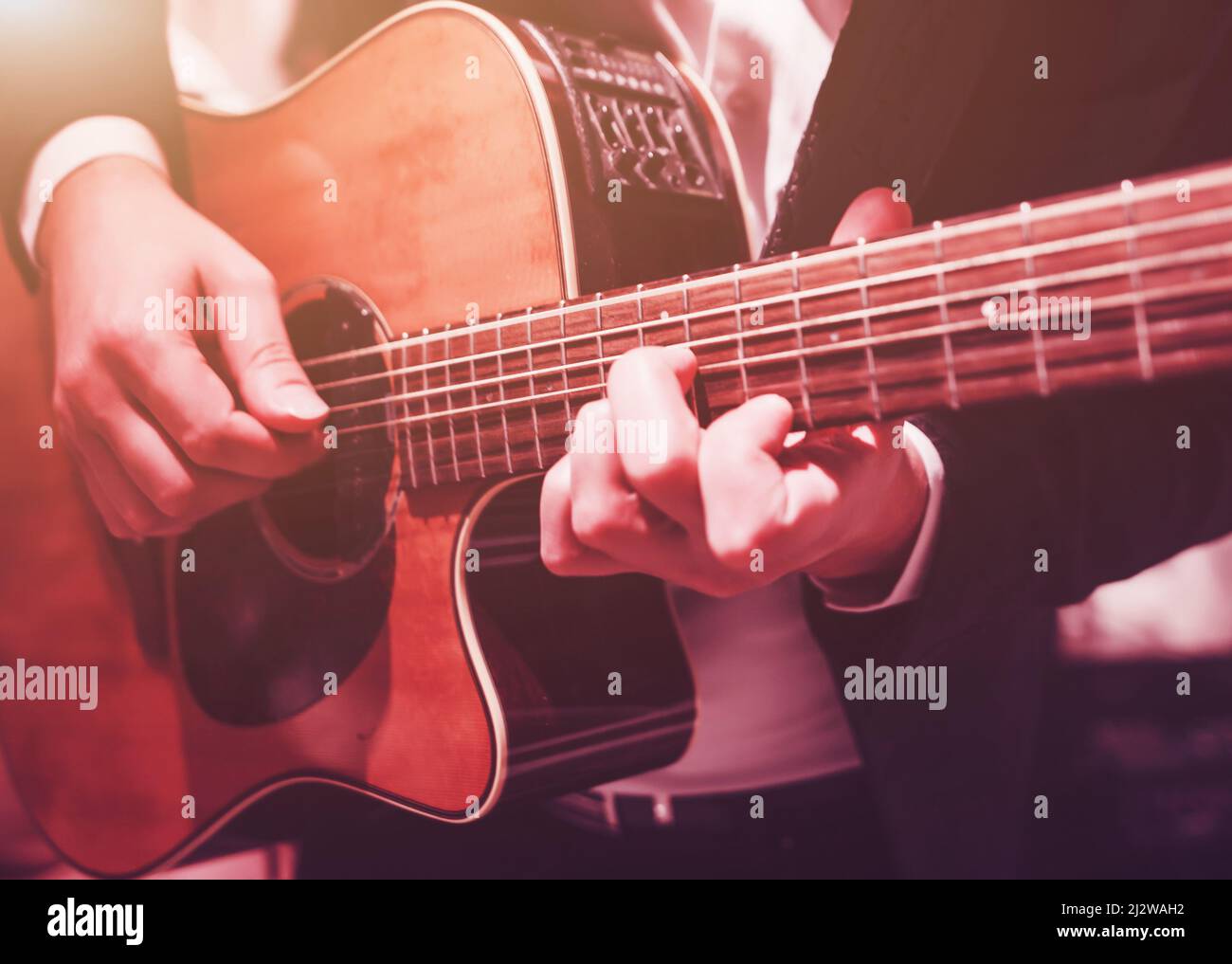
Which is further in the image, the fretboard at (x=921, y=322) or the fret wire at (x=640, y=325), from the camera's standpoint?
the fret wire at (x=640, y=325)

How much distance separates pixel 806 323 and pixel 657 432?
10 centimetres

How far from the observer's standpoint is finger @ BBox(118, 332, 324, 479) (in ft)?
1.94

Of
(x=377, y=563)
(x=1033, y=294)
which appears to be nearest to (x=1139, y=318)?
(x=1033, y=294)

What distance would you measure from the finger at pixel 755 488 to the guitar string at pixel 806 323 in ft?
0.15

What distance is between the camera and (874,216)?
0.50 meters

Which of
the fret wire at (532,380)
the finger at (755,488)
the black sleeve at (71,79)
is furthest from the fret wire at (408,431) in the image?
the black sleeve at (71,79)

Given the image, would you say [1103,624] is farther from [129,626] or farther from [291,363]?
→ [129,626]

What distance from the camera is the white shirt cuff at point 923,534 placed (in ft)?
1.84

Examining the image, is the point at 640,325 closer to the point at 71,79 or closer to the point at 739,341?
the point at 739,341

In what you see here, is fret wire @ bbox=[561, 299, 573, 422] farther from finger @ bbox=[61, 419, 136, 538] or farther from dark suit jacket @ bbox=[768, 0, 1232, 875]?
finger @ bbox=[61, 419, 136, 538]

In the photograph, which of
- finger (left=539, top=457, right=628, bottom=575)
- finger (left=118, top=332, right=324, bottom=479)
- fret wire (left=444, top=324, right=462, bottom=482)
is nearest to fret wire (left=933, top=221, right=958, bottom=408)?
finger (left=539, top=457, right=628, bottom=575)

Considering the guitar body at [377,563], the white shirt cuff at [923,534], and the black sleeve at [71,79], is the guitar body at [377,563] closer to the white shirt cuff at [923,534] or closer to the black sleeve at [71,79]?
the black sleeve at [71,79]
